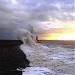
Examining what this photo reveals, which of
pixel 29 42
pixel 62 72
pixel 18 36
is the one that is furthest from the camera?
pixel 18 36

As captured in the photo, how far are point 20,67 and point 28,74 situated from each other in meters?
2.46

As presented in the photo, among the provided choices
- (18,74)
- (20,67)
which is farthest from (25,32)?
(18,74)

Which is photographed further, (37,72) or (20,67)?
(20,67)

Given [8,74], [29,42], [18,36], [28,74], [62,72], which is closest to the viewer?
[8,74]

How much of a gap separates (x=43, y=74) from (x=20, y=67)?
101 inches

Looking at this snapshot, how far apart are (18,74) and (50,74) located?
3214mm

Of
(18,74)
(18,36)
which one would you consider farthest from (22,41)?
(18,74)

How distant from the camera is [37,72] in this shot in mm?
16656

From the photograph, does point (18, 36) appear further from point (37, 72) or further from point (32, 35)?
point (37, 72)

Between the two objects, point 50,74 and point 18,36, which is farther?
point 18,36

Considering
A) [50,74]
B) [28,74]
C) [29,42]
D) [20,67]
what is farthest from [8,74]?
[29,42]

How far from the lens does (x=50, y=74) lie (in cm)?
1631

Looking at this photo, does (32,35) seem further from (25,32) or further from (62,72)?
(62,72)

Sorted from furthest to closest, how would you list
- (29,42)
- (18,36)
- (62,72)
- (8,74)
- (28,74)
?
1. (18,36)
2. (29,42)
3. (62,72)
4. (28,74)
5. (8,74)
